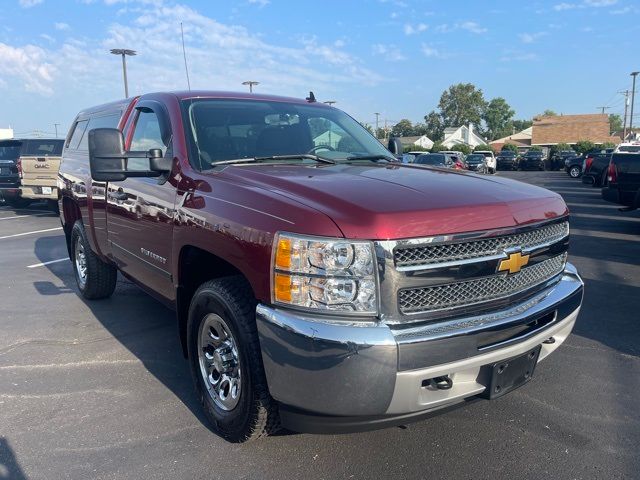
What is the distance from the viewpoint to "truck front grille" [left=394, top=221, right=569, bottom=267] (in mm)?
2334

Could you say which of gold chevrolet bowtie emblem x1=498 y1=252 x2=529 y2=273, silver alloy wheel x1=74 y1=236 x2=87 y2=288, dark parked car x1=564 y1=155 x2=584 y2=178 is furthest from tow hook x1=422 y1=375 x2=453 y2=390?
dark parked car x1=564 y1=155 x2=584 y2=178

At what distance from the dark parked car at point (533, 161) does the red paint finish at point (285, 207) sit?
4156 cm

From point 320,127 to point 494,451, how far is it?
2.59 meters

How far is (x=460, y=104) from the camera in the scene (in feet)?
340

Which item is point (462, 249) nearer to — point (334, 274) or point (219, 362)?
point (334, 274)

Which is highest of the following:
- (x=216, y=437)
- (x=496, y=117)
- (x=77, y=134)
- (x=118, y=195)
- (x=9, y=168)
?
(x=496, y=117)

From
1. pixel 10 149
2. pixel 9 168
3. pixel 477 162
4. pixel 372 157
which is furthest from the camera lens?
pixel 477 162

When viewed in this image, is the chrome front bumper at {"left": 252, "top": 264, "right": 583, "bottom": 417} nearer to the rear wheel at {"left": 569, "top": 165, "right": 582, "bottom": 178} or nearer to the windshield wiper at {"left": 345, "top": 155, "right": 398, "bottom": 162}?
the windshield wiper at {"left": 345, "top": 155, "right": 398, "bottom": 162}

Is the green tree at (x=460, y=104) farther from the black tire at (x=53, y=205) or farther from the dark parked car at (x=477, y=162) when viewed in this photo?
the black tire at (x=53, y=205)

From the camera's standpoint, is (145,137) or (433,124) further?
(433,124)

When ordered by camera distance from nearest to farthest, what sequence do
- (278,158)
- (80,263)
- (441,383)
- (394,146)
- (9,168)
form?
(441,383)
(278,158)
(394,146)
(80,263)
(9,168)

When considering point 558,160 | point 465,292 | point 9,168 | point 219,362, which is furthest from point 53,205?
point 558,160

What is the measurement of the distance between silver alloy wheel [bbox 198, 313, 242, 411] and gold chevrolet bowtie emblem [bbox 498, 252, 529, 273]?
55.8 inches

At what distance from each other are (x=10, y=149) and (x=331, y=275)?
1526 centimetres
